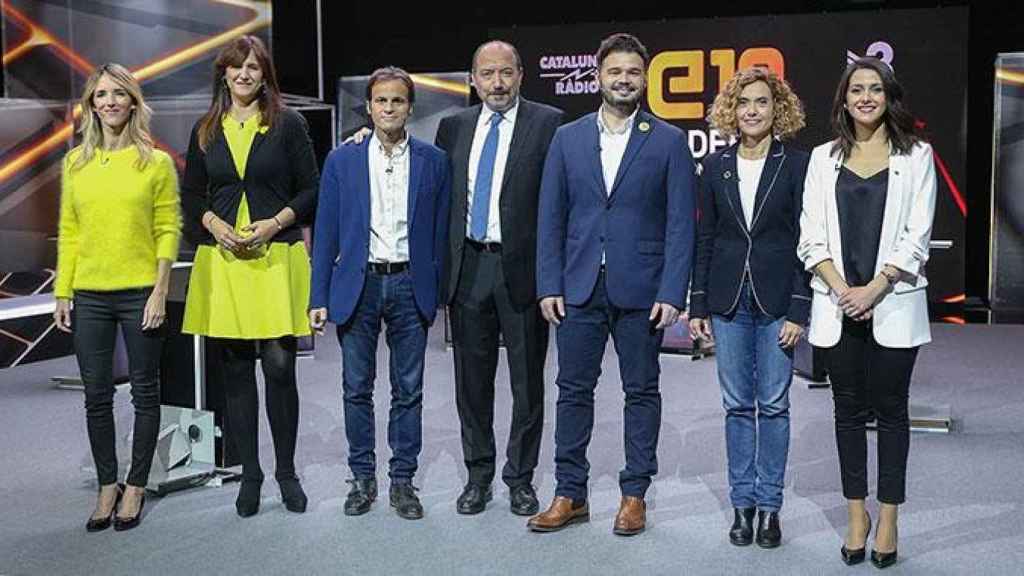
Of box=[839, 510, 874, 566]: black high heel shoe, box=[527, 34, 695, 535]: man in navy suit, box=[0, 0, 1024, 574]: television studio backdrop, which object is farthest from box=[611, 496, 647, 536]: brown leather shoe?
box=[0, 0, 1024, 574]: television studio backdrop

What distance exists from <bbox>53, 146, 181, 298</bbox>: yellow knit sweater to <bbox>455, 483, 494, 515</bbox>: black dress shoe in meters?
1.25

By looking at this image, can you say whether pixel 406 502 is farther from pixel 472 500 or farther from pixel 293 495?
pixel 293 495

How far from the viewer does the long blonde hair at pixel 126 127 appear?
3949 millimetres

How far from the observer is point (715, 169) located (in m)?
3.77

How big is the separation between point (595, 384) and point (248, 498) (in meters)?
1.26

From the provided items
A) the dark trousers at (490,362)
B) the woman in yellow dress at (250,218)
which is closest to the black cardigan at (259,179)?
the woman in yellow dress at (250,218)

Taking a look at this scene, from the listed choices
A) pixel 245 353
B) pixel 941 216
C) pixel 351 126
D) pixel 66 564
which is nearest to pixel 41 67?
pixel 351 126

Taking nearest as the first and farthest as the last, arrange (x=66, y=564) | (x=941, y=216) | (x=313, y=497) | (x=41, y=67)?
(x=66, y=564)
(x=313, y=497)
(x=41, y=67)
(x=941, y=216)

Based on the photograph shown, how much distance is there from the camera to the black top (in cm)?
353

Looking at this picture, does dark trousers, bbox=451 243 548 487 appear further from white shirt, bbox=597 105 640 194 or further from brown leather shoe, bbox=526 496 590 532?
white shirt, bbox=597 105 640 194

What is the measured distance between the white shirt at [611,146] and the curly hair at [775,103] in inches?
11.3

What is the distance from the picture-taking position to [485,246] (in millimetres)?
4086

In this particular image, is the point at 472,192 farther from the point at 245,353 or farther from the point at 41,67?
the point at 41,67

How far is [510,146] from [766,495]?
1.36 meters
